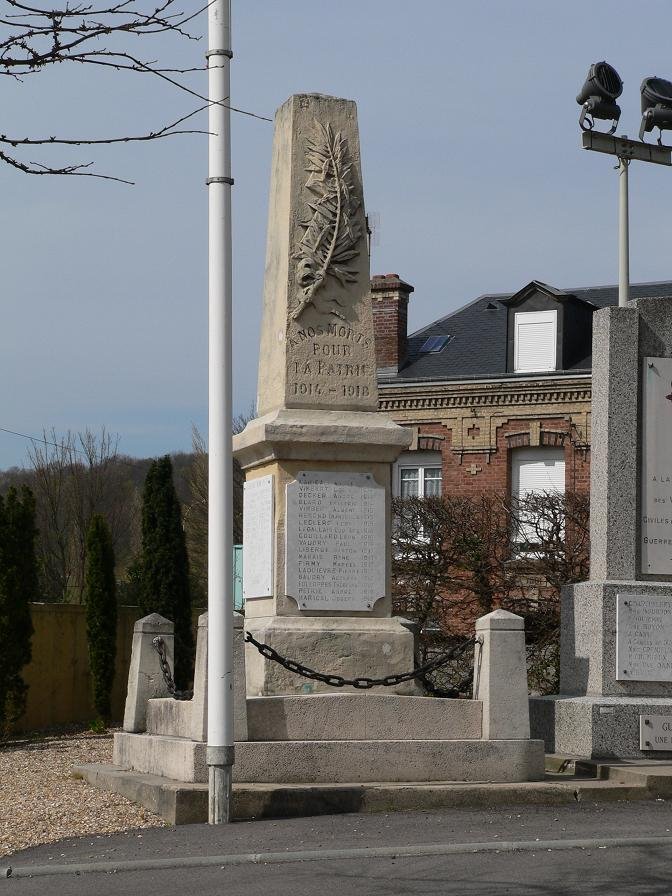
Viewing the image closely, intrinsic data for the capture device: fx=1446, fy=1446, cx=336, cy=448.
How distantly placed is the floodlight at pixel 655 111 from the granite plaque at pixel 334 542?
12.7m

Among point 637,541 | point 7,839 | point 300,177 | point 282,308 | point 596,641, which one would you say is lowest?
point 7,839

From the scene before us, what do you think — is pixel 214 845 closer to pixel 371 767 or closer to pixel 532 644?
pixel 371 767

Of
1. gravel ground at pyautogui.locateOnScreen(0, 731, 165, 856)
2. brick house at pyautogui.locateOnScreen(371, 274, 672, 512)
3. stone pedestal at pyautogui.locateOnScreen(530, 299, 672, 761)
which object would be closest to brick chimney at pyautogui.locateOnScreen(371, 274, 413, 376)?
brick house at pyautogui.locateOnScreen(371, 274, 672, 512)

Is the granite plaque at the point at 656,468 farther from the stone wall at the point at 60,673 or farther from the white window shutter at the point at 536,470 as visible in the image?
the white window shutter at the point at 536,470

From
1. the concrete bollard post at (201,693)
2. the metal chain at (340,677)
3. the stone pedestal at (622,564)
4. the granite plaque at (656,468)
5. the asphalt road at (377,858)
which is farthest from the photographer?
the granite plaque at (656,468)

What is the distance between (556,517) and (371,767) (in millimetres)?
11237

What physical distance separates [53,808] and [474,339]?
2547 centimetres

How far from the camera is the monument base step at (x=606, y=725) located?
10867 millimetres

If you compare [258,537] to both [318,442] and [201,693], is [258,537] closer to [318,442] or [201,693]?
[318,442]

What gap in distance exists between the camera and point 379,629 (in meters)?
10.8

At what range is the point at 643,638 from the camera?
36.7 feet

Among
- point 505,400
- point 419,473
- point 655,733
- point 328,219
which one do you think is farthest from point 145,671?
point 419,473

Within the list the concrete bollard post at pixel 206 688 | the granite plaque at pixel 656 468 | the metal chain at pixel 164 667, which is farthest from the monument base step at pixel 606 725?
the metal chain at pixel 164 667

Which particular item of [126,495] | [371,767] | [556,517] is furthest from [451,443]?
[371,767]
